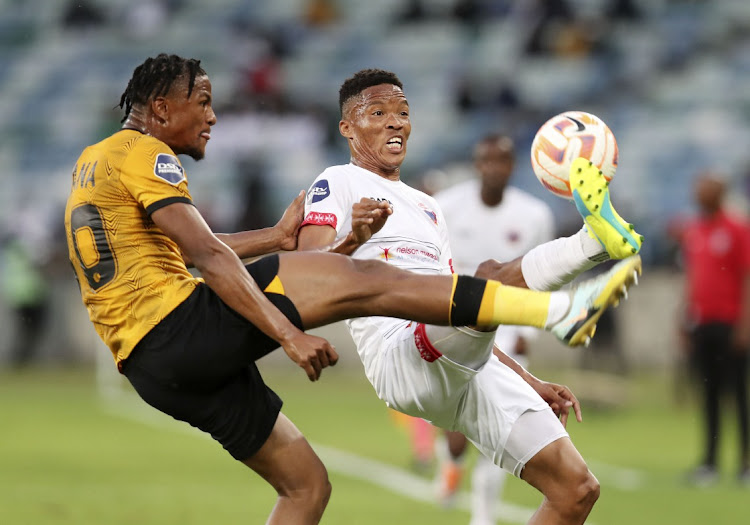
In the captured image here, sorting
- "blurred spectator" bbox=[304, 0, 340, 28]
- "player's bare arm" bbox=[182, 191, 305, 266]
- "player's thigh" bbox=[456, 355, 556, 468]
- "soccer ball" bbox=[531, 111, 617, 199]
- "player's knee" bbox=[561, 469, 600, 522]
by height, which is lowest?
"player's knee" bbox=[561, 469, 600, 522]

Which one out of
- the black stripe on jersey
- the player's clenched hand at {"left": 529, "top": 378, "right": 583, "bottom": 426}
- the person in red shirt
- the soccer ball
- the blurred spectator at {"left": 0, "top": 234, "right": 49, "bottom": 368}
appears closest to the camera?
the black stripe on jersey

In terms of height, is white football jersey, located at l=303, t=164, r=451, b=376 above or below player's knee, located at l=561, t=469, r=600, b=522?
above

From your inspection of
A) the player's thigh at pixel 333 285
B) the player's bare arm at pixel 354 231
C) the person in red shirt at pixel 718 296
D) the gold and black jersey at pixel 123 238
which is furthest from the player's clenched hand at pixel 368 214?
the person in red shirt at pixel 718 296

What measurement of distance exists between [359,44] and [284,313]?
62.3 feet

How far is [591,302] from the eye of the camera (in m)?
4.85

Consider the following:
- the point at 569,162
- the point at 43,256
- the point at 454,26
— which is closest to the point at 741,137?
the point at 454,26

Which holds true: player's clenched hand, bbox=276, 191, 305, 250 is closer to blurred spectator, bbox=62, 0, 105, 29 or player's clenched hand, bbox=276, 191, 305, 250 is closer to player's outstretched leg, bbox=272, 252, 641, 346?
player's outstretched leg, bbox=272, 252, 641, 346

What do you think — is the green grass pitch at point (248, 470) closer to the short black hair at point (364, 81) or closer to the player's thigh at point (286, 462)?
the player's thigh at point (286, 462)

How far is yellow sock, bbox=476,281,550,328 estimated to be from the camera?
16.0ft

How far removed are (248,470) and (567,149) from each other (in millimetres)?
7060

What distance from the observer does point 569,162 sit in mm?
5527

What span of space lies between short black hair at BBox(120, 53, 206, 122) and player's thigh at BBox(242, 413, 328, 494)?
1.60m

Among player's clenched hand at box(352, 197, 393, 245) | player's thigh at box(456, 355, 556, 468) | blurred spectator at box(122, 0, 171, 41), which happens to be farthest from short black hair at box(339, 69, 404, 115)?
blurred spectator at box(122, 0, 171, 41)

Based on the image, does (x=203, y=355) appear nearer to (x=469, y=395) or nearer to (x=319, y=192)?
(x=319, y=192)
